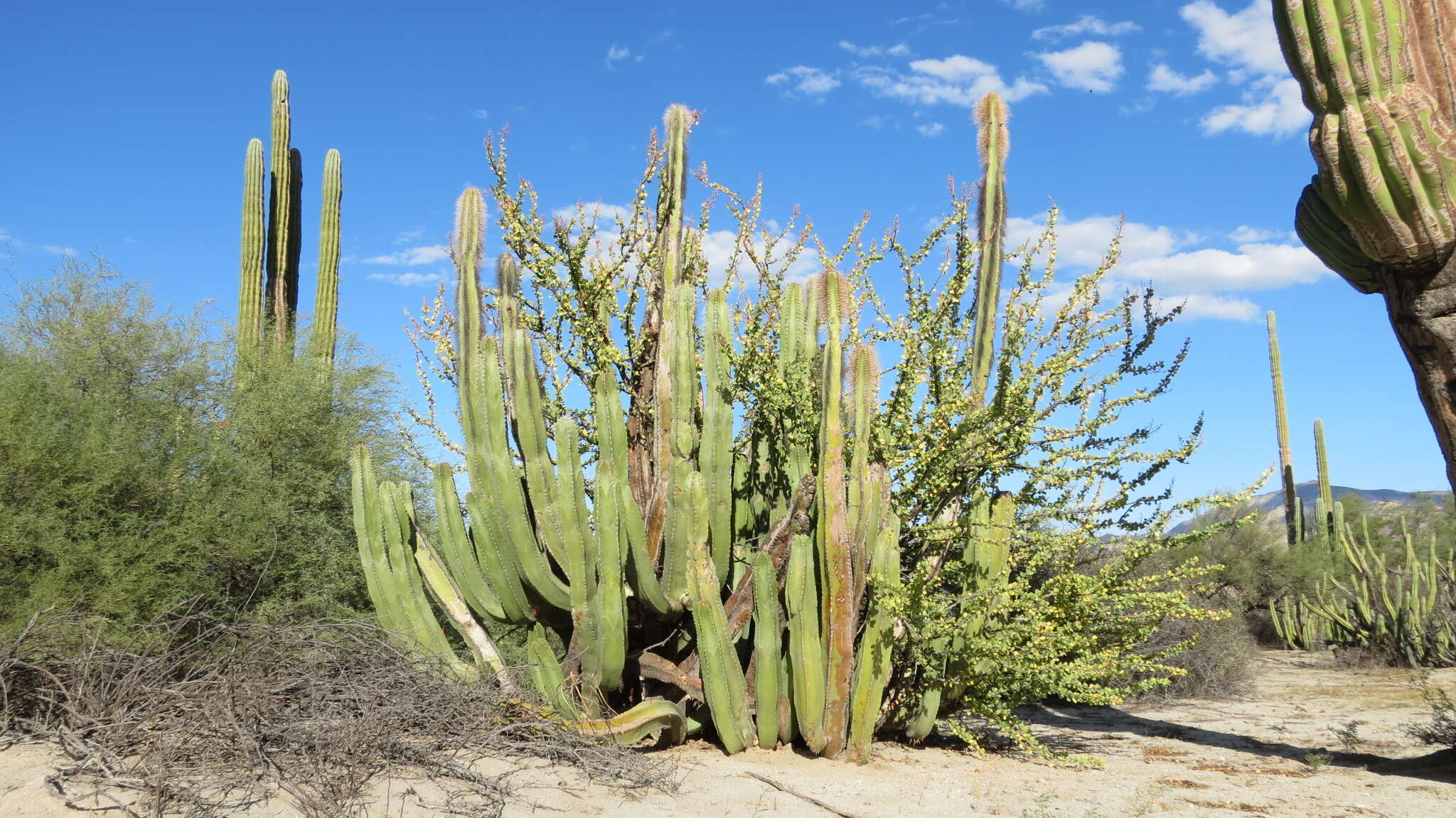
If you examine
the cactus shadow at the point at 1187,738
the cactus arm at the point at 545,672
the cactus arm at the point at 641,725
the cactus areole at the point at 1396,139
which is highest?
the cactus areole at the point at 1396,139

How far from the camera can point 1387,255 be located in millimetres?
6070

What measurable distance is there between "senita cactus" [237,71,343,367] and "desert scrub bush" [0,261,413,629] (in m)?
0.69

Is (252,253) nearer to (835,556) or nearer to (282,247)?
(282,247)

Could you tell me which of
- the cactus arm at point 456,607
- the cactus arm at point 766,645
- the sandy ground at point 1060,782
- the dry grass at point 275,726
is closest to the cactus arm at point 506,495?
the cactus arm at point 456,607

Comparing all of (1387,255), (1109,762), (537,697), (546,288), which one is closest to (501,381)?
(546,288)

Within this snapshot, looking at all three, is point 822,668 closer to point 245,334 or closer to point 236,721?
point 236,721

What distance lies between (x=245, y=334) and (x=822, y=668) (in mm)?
9531

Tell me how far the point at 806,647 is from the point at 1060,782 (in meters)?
1.83

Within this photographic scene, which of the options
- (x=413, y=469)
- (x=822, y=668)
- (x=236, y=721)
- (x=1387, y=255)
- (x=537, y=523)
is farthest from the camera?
(x=413, y=469)

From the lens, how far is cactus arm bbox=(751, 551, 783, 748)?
22.0 feet

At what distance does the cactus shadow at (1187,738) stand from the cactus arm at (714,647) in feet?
9.04

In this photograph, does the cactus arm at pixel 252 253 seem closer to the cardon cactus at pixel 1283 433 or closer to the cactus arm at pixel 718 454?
the cactus arm at pixel 718 454

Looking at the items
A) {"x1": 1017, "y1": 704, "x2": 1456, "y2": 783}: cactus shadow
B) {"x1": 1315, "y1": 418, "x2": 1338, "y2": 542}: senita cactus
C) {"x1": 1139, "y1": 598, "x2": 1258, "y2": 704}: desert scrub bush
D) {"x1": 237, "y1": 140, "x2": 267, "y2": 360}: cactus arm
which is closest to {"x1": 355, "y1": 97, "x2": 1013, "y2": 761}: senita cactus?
{"x1": 1017, "y1": 704, "x2": 1456, "y2": 783}: cactus shadow

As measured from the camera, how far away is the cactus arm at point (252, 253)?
43.2 feet
